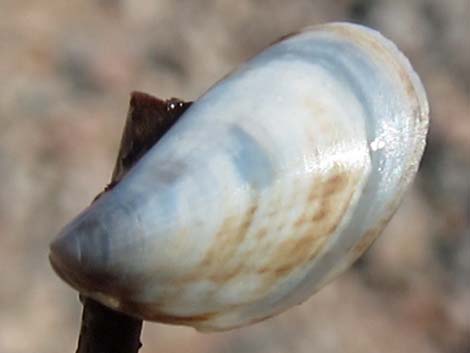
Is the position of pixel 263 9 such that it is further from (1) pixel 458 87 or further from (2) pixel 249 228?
(2) pixel 249 228

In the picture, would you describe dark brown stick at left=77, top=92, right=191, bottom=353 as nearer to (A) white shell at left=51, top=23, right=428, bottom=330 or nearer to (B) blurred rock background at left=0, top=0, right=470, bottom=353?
(A) white shell at left=51, top=23, right=428, bottom=330

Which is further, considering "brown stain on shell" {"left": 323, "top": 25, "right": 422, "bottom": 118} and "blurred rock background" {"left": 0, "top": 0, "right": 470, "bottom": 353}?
"blurred rock background" {"left": 0, "top": 0, "right": 470, "bottom": 353}

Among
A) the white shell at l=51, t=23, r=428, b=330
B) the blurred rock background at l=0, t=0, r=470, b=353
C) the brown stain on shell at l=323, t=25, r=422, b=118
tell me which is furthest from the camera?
the blurred rock background at l=0, t=0, r=470, b=353

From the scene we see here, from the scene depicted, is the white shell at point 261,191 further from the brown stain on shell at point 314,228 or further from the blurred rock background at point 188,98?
the blurred rock background at point 188,98

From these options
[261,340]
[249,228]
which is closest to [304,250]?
[249,228]

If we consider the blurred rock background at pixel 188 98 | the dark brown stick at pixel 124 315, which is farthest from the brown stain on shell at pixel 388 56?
the blurred rock background at pixel 188 98

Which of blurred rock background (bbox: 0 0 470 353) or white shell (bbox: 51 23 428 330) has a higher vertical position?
blurred rock background (bbox: 0 0 470 353)

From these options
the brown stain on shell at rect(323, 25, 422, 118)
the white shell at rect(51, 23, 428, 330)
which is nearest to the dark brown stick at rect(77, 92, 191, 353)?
the white shell at rect(51, 23, 428, 330)
